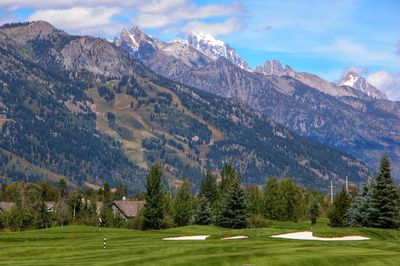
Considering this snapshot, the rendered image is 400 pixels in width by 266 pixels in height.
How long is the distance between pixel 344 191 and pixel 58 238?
57259 mm

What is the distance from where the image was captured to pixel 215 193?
152 m

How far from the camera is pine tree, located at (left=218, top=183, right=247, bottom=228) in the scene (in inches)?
4419

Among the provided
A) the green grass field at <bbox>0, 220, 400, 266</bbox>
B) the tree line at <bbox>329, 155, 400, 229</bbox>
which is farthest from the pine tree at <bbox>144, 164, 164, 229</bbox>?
the green grass field at <bbox>0, 220, 400, 266</bbox>

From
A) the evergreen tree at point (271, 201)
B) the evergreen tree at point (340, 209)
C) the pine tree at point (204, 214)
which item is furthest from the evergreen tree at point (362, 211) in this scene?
the evergreen tree at point (271, 201)

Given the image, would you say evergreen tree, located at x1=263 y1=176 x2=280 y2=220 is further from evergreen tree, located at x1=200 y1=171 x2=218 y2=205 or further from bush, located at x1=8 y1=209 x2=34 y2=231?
bush, located at x1=8 y1=209 x2=34 y2=231

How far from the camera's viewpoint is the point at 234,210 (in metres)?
113

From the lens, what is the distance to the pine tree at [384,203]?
96.8m

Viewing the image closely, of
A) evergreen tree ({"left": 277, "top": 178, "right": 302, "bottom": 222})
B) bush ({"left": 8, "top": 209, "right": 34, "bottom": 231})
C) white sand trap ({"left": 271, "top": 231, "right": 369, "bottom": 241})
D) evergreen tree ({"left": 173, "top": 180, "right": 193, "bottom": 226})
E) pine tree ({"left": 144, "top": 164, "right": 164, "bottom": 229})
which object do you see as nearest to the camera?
white sand trap ({"left": 271, "top": 231, "right": 369, "bottom": 241})

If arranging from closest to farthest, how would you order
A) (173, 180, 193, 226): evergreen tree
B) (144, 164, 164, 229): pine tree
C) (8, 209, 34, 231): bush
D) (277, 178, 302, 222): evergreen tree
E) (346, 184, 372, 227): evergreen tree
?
1. (346, 184, 372, 227): evergreen tree
2. (144, 164, 164, 229): pine tree
3. (173, 180, 193, 226): evergreen tree
4. (8, 209, 34, 231): bush
5. (277, 178, 302, 222): evergreen tree

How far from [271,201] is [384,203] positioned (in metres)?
63.8

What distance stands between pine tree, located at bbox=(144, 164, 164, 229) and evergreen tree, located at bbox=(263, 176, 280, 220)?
45.3m

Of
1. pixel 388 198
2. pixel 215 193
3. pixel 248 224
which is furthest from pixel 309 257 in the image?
pixel 215 193

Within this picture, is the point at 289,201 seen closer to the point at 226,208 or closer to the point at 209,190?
the point at 209,190

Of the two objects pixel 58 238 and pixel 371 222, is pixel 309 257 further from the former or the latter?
pixel 371 222
